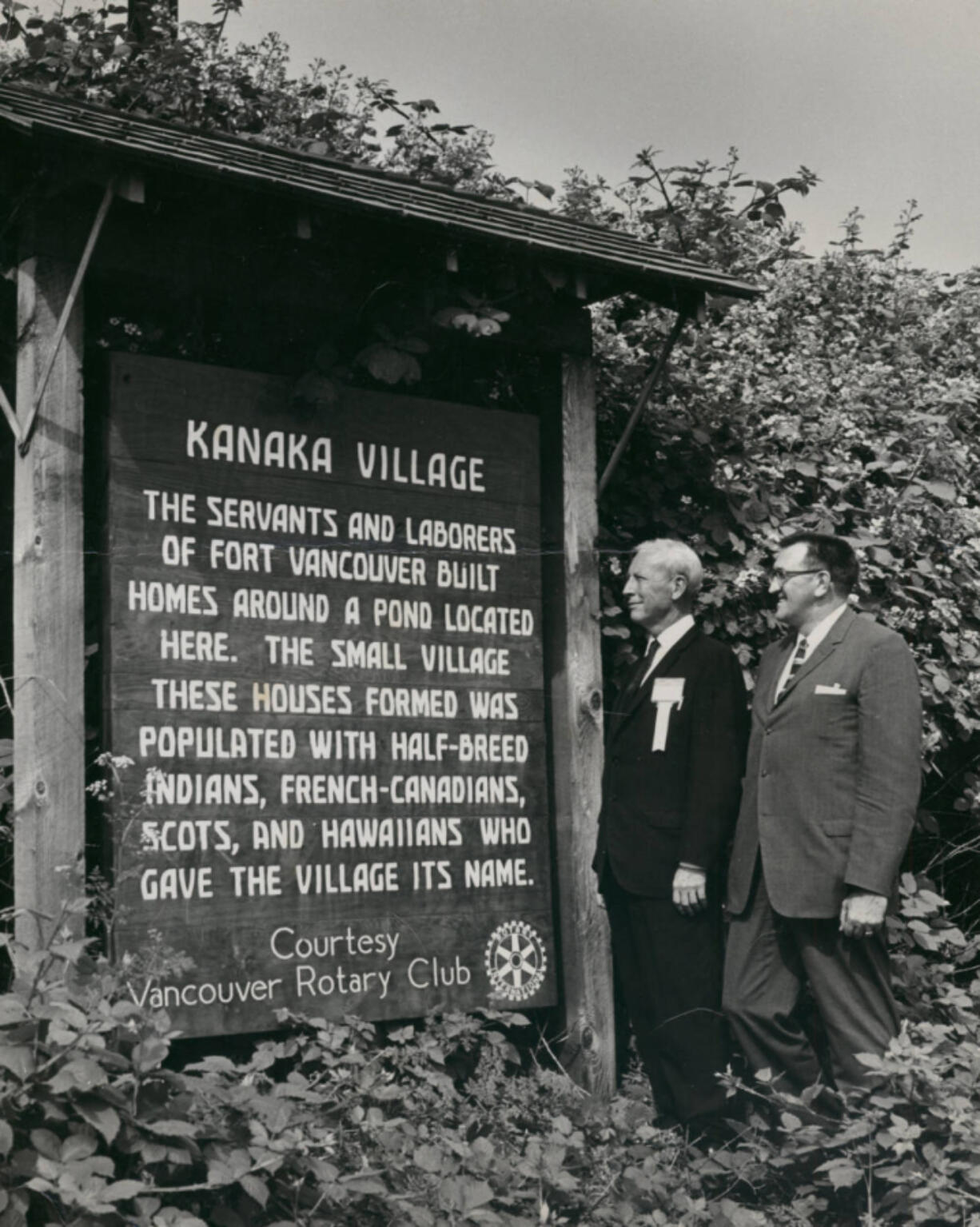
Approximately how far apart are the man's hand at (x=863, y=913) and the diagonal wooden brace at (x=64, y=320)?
2.80m

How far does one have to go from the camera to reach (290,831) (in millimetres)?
5012

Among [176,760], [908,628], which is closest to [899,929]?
[908,628]

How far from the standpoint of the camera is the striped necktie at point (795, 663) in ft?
17.4

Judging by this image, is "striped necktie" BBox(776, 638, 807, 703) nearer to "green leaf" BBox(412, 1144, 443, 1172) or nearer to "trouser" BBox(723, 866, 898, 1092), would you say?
"trouser" BBox(723, 866, 898, 1092)

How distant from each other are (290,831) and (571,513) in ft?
5.27

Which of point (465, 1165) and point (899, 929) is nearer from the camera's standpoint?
point (465, 1165)

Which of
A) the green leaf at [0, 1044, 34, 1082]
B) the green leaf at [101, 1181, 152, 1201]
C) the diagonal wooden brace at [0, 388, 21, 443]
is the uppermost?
the diagonal wooden brace at [0, 388, 21, 443]

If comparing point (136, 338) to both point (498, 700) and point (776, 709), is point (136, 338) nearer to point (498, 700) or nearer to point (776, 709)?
point (498, 700)

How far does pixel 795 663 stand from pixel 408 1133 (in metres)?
2.00

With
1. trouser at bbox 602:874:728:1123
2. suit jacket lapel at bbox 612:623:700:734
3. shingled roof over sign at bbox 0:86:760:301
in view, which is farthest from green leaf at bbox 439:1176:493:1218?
shingled roof over sign at bbox 0:86:760:301

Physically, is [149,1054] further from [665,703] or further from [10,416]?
[665,703]

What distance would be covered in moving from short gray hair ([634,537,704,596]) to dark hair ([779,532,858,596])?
338 millimetres

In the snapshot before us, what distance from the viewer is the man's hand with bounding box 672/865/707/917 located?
5238mm

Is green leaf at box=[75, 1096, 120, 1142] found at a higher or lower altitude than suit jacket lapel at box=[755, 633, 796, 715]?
lower
